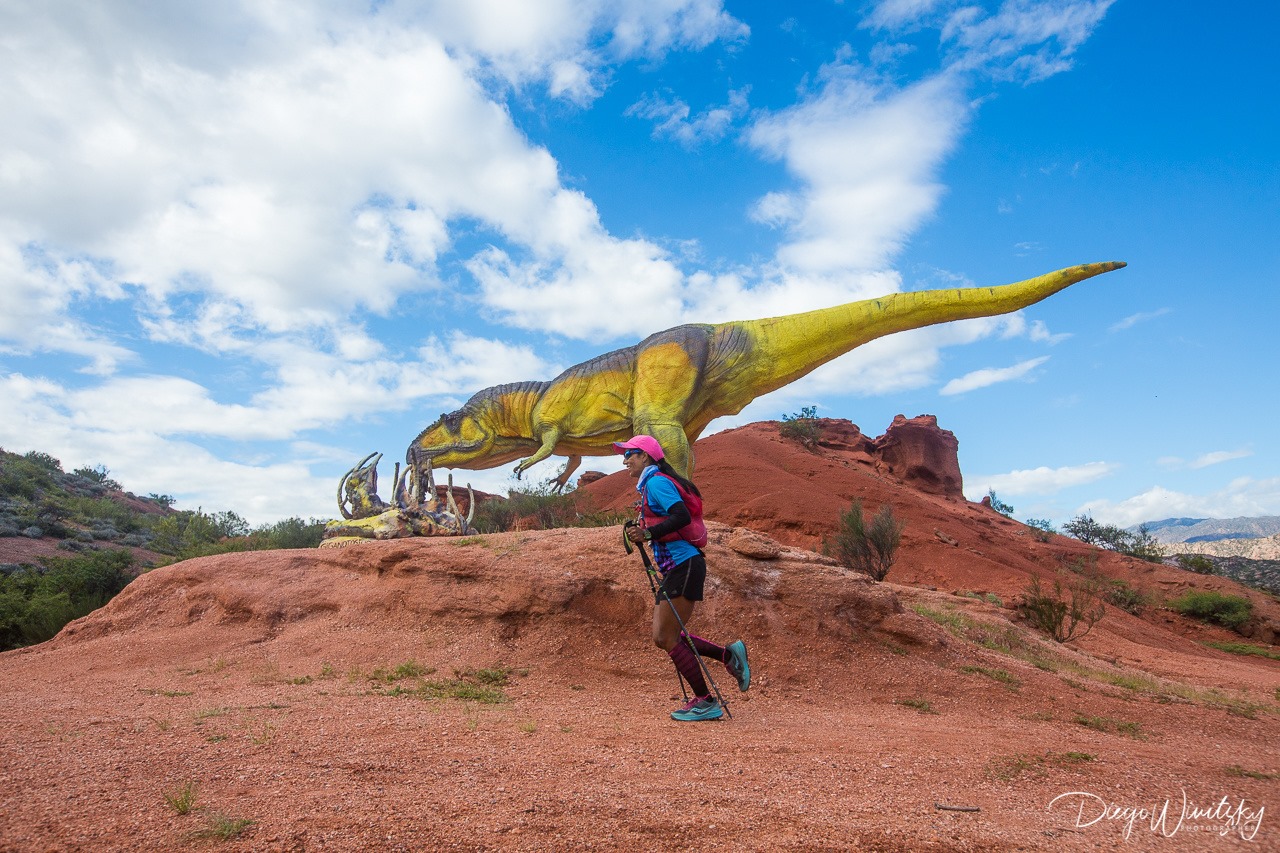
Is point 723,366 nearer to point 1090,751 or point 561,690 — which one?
point 561,690

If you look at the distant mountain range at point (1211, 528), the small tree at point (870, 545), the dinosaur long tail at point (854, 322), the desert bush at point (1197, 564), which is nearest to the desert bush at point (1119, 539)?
the desert bush at point (1197, 564)

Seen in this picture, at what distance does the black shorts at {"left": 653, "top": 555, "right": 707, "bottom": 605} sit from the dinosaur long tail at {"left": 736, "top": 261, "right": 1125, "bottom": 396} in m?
3.99

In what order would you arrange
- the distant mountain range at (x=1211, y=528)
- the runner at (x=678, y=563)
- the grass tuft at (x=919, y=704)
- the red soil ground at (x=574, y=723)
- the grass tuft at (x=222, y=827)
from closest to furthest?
the grass tuft at (x=222, y=827), the red soil ground at (x=574, y=723), the runner at (x=678, y=563), the grass tuft at (x=919, y=704), the distant mountain range at (x=1211, y=528)

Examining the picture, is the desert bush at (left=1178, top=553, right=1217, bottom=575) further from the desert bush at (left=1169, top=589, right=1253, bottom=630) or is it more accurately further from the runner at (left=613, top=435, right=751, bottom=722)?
the runner at (left=613, top=435, right=751, bottom=722)

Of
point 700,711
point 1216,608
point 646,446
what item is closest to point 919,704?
point 700,711

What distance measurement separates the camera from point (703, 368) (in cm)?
848

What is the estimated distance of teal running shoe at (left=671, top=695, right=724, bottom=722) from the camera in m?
5.03

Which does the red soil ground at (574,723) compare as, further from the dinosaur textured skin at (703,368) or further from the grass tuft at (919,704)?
the dinosaur textured skin at (703,368)

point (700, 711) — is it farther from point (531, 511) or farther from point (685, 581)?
point (531, 511)

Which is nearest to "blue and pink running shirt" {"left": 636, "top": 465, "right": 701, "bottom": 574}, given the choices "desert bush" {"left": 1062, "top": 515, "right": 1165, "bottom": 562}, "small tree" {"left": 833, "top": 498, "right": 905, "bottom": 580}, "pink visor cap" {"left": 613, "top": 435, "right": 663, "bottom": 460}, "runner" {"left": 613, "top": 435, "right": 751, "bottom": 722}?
"runner" {"left": 613, "top": 435, "right": 751, "bottom": 722}

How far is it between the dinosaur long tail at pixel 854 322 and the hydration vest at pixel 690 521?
374 cm

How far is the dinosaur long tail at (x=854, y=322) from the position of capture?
26.1 ft

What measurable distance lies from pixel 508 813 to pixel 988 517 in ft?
114

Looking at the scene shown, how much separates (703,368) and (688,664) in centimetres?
411
